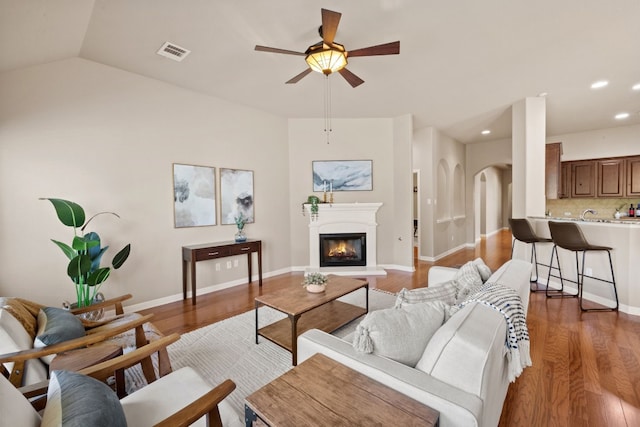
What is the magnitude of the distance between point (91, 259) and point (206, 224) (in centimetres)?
157

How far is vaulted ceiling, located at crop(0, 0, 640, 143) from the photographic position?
2.33 m

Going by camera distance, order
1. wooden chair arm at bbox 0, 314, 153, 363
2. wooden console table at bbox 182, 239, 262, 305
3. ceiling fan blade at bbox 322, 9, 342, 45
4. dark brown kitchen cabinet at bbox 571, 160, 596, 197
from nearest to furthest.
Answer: wooden chair arm at bbox 0, 314, 153, 363 → ceiling fan blade at bbox 322, 9, 342, 45 → wooden console table at bbox 182, 239, 262, 305 → dark brown kitchen cabinet at bbox 571, 160, 596, 197

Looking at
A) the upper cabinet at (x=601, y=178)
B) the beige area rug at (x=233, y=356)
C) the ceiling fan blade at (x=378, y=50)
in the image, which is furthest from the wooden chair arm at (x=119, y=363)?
the upper cabinet at (x=601, y=178)

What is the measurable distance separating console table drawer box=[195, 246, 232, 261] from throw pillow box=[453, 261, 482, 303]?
3.18m

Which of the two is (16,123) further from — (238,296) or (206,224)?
(238,296)

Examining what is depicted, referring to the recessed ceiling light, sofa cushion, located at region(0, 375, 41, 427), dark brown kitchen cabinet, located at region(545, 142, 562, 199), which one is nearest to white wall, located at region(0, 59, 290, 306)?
sofa cushion, located at region(0, 375, 41, 427)

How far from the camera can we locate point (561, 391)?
6.52 feet

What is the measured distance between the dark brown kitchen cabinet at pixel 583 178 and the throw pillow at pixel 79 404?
8.82 meters

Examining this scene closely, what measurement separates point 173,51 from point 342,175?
3.41 meters

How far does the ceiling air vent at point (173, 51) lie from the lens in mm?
2886

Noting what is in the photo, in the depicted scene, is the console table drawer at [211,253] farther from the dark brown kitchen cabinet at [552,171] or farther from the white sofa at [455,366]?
the dark brown kitchen cabinet at [552,171]

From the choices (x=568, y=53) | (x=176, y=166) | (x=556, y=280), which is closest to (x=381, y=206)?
(x=556, y=280)

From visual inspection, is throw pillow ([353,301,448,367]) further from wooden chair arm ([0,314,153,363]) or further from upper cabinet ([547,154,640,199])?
upper cabinet ([547,154,640,199])

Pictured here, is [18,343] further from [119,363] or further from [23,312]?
[119,363]
